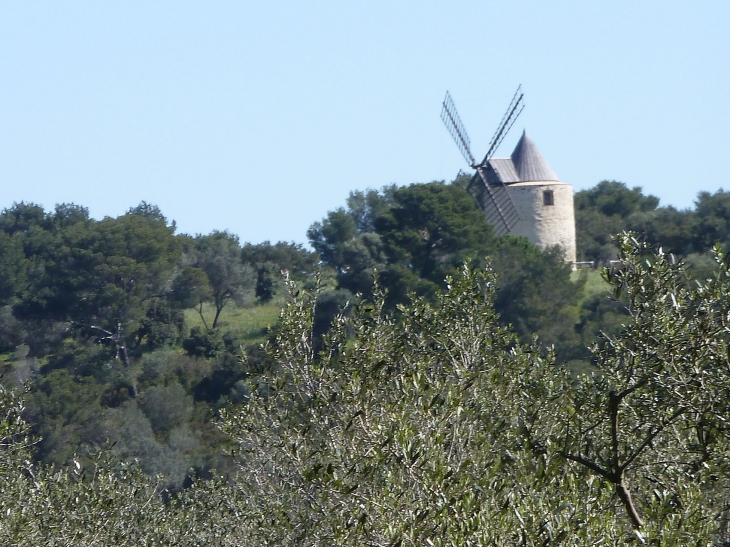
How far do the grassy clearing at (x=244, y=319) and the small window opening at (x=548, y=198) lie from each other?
11.1m

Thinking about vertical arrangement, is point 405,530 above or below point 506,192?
below

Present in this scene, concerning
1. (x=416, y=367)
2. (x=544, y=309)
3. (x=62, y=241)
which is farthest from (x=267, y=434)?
(x=62, y=241)

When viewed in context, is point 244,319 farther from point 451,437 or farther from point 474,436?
point 451,437

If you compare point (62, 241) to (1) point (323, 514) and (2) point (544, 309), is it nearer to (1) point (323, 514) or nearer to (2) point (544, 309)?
(2) point (544, 309)

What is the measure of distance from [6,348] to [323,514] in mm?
39590

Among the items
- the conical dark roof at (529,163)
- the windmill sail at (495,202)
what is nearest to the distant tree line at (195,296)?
the windmill sail at (495,202)

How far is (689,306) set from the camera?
6.07m

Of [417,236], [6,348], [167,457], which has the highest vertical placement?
[417,236]

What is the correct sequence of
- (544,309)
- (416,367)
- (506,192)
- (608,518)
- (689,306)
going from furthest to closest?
(506,192)
(544,309)
(416,367)
(689,306)
(608,518)

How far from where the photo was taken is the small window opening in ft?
144

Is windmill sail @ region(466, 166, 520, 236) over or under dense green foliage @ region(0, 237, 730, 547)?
over

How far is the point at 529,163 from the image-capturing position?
44.8 m

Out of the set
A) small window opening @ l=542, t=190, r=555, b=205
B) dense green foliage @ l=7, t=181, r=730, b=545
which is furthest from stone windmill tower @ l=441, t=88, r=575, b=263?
dense green foliage @ l=7, t=181, r=730, b=545

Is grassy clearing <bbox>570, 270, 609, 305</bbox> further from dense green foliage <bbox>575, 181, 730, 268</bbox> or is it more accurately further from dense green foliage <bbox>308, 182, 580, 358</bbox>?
dense green foliage <bbox>575, 181, 730, 268</bbox>
